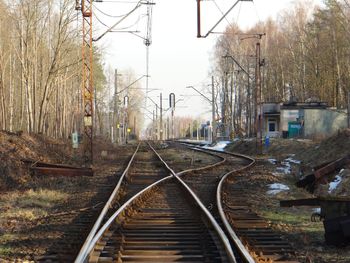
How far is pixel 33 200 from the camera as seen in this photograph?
520 inches

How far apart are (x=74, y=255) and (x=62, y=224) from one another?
2.84 meters

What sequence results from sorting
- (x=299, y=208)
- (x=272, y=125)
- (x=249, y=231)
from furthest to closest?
(x=272, y=125), (x=299, y=208), (x=249, y=231)

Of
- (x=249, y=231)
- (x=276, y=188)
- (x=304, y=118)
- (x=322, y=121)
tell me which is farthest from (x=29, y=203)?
(x=304, y=118)

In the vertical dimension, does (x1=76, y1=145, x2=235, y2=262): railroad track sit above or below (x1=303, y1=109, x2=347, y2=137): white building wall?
below

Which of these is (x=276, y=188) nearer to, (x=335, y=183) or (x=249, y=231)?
(x=335, y=183)

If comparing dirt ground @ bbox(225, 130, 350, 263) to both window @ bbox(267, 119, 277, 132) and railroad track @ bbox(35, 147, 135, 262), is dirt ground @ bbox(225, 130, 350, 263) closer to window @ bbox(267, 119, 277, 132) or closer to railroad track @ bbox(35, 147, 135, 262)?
railroad track @ bbox(35, 147, 135, 262)

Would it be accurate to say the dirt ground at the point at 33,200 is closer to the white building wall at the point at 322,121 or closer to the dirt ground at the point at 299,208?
the dirt ground at the point at 299,208

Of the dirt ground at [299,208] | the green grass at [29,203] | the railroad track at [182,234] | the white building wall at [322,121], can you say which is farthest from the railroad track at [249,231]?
Answer: the white building wall at [322,121]

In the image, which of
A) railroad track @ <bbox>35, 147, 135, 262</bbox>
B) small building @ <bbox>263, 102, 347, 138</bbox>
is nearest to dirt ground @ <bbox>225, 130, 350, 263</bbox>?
railroad track @ <bbox>35, 147, 135, 262</bbox>

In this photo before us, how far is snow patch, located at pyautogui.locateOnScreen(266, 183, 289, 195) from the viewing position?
1530 cm

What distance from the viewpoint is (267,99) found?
8538 centimetres

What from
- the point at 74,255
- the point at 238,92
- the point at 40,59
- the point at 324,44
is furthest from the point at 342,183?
the point at 238,92

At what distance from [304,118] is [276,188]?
4015cm

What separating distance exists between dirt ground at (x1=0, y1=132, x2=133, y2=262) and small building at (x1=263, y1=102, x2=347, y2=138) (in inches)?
1311
